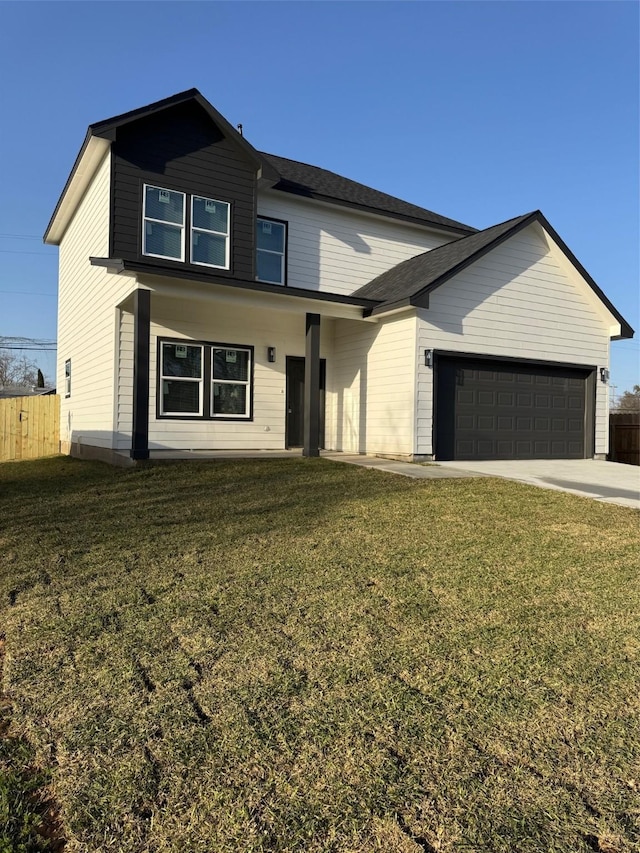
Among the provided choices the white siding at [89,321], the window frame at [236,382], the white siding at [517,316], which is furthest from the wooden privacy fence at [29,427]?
the white siding at [517,316]

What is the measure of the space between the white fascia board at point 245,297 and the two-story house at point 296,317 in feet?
0.12

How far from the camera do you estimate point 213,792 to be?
1822 millimetres

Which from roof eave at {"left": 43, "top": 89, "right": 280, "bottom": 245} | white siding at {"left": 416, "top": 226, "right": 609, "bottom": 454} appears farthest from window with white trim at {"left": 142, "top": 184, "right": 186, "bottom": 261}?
white siding at {"left": 416, "top": 226, "right": 609, "bottom": 454}

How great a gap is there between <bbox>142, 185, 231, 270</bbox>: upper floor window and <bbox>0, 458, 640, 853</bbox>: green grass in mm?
6948

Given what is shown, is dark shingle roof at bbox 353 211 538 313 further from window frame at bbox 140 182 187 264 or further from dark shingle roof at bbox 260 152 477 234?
window frame at bbox 140 182 187 264

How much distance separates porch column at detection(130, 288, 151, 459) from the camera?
9.43m

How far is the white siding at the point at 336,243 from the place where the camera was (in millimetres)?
12375

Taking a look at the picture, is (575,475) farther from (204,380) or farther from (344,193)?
(344,193)

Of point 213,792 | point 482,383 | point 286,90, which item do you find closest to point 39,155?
point 286,90

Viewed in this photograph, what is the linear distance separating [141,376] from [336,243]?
609 cm

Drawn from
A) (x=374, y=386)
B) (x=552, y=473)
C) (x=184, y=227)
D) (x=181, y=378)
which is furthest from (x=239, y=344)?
(x=552, y=473)

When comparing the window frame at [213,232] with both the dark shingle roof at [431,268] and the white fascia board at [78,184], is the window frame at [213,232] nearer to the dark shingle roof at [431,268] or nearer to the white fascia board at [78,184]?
the white fascia board at [78,184]

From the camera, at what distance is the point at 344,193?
13.5 metres

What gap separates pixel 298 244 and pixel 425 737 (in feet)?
38.4
